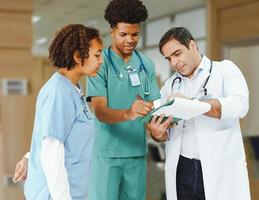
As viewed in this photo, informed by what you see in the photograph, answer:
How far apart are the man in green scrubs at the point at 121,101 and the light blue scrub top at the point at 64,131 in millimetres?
349

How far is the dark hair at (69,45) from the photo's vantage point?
1453 mm

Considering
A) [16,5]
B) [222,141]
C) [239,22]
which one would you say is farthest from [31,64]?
[222,141]

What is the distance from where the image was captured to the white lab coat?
175 centimetres

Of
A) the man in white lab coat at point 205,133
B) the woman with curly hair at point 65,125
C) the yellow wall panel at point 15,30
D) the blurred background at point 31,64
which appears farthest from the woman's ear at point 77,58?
the yellow wall panel at point 15,30

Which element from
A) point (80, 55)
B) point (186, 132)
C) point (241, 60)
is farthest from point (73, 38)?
point (241, 60)

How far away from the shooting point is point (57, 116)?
1403mm

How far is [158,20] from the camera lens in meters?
8.78

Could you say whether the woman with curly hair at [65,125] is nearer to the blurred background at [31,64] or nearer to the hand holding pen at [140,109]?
the hand holding pen at [140,109]

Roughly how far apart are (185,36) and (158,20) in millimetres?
7133

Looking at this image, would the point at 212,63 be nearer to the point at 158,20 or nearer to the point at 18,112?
the point at 18,112

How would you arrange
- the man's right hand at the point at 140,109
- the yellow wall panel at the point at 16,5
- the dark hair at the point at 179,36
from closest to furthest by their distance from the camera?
the man's right hand at the point at 140,109, the dark hair at the point at 179,36, the yellow wall panel at the point at 16,5

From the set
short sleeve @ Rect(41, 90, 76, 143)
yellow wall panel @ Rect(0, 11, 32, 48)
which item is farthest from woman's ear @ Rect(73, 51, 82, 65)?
yellow wall panel @ Rect(0, 11, 32, 48)

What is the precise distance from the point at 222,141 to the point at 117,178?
1.62 feet

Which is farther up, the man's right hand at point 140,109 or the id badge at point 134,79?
the id badge at point 134,79
